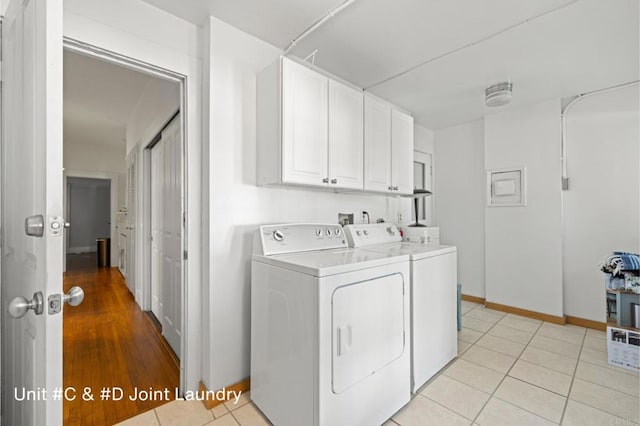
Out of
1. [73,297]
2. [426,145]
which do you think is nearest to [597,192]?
[426,145]

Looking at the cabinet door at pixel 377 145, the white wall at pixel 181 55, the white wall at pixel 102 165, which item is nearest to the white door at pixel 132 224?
the white wall at pixel 102 165

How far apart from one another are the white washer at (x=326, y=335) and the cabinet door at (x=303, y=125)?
0.42 metres

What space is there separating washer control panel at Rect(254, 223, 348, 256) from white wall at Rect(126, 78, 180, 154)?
1.30 metres

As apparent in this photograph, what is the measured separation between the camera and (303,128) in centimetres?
189

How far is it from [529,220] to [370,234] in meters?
2.20

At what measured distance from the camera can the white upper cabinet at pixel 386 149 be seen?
2.40 m

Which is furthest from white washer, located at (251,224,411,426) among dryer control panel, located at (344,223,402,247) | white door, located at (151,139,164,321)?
white door, located at (151,139,164,321)

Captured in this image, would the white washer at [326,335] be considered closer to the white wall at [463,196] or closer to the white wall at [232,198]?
the white wall at [232,198]

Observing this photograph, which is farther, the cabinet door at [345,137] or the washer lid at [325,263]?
the cabinet door at [345,137]

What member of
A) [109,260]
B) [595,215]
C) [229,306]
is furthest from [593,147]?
[109,260]

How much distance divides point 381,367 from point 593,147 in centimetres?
331

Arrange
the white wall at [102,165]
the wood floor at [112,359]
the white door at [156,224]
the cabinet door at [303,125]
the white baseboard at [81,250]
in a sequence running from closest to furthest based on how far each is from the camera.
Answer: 1. the wood floor at [112,359]
2. the cabinet door at [303,125]
3. the white door at [156,224]
4. the white wall at [102,165]
5. the white baseboard at [81,250]

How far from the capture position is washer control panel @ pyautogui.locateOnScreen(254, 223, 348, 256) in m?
1.77

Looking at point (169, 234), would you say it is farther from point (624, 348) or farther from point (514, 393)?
point (624, 348)
